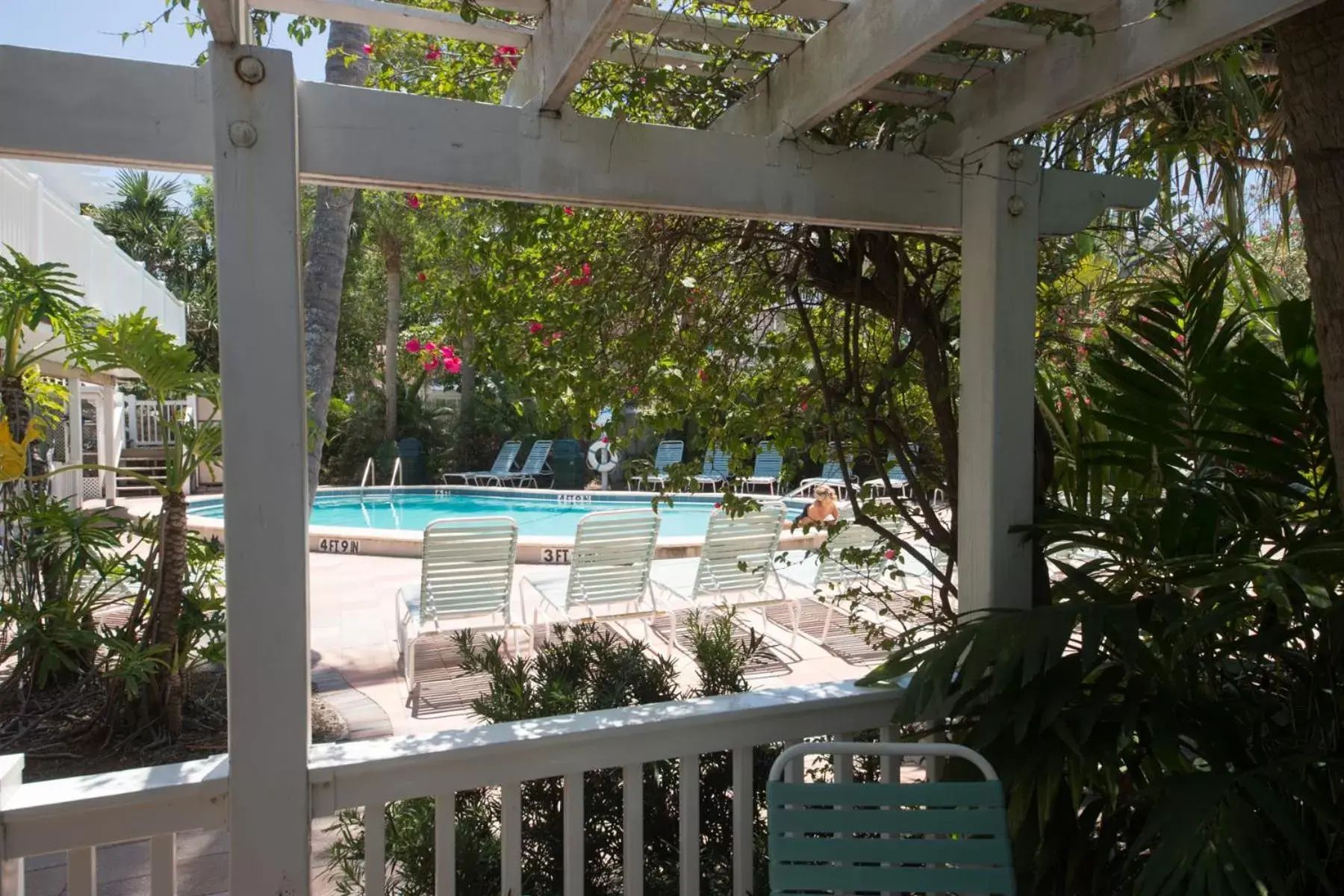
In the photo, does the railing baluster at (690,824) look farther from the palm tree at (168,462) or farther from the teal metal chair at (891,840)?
the palm tree at (168,462)

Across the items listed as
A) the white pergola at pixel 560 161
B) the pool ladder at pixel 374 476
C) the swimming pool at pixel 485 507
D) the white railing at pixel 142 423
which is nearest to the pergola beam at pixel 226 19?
the white pergola at pixel 560 161

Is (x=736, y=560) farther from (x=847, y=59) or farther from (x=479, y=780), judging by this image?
(x=847, y=59)

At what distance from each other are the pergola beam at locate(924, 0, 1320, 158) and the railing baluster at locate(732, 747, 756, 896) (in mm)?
1541

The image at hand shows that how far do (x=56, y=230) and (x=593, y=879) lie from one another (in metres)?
8.46

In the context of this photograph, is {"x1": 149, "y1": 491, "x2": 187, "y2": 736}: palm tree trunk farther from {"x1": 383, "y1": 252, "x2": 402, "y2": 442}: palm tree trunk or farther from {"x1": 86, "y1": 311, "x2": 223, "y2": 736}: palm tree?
{"x1": 383, "y1": 252, "x2": 402, "y2": 442}: palm tree trunk

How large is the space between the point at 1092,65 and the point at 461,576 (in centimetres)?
460

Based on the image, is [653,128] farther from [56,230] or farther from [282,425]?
[56,230]

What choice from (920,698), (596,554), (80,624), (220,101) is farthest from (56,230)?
(920,698)

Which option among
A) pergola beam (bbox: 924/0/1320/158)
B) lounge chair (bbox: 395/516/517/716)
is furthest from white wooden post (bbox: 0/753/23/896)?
lounge chair (bbox: 395/516/517/716)

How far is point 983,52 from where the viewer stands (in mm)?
2285

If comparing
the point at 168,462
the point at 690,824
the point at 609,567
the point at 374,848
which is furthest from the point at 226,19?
the point at 609,567

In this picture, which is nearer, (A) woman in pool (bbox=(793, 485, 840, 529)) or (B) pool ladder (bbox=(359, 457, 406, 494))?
(A) woman in pool (bbox=(793, 485, 840, 529))

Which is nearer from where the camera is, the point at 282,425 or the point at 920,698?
the point at 282,425

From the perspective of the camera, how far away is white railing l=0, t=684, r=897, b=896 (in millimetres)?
1628
